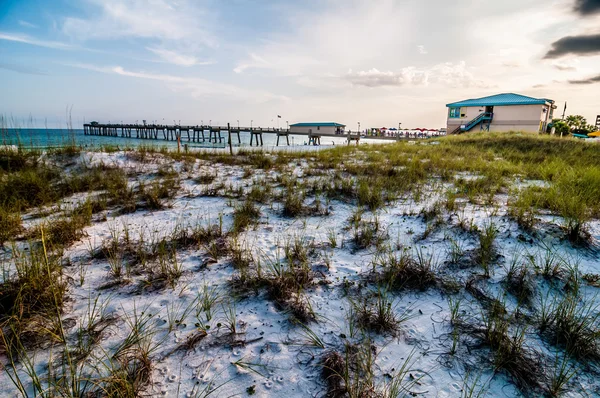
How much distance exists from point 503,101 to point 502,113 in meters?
1.46

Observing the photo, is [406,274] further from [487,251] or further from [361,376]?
[361,376]

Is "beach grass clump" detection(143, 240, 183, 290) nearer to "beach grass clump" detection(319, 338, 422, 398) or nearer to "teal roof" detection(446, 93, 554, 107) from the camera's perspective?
"beach grass clump" detection(319, 338, 422, 398)

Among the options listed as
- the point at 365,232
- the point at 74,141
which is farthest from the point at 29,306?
the point at 74,141

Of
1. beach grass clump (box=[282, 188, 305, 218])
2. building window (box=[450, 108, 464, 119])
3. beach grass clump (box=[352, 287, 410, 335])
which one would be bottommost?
beach grass clump (box=[352, 287, 410, 335])

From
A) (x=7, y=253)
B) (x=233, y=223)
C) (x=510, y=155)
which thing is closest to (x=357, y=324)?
(x=233, y=223)

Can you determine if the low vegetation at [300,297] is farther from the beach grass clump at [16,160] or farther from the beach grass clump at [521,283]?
the beach grass clump at [16,160]

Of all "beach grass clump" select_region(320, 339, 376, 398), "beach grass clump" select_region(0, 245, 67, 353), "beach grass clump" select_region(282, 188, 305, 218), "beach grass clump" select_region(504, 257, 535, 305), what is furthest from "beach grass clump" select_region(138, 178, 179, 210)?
"beach grass clump" select_region(504, 257, 535, 305)

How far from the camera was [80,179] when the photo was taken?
6078 mm

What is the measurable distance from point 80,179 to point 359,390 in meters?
7.17

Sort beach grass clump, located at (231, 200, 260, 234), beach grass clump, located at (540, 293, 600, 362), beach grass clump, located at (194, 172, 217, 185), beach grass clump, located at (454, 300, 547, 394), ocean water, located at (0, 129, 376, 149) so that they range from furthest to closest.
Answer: ocean water, located at (0, 129, 376, 149), beach grass clump, located at (194, 172, 217, 185), beach grass clump, located at (231, 200, 260, 234), beach grass clump, located at (540, 293, 600, 362), beach grass clump, located at (454, 300, 547, 394)

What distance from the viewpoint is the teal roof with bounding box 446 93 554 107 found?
100 feet

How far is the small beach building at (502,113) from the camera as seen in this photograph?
102 feet

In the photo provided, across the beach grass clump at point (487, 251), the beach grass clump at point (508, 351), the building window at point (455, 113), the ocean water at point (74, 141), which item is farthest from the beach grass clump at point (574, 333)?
the building window at point (455, 113)

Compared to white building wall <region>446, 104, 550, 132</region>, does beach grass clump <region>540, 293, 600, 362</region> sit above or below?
below
